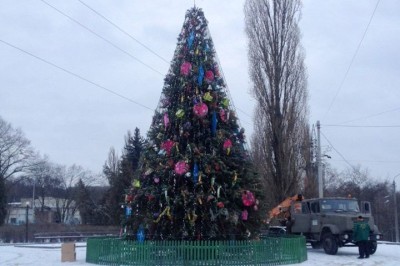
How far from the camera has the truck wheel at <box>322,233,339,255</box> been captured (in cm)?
2408

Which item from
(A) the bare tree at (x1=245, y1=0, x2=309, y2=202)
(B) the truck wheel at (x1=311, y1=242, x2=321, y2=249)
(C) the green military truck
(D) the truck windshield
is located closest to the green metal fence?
(C) the green military truck

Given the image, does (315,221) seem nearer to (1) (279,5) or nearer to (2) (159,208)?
(2) (159,208)

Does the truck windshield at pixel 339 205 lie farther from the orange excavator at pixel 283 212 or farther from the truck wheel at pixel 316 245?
the orange excavator at pixel 283 212

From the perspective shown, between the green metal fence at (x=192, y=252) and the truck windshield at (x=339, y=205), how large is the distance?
546 centimetres

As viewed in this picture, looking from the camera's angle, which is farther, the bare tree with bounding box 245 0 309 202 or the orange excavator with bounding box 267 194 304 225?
the bare tree with bounding box 245 0 309 202

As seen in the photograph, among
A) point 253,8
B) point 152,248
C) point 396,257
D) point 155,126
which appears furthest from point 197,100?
point 253,8

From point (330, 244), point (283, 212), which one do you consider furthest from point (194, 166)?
point (283, 212)

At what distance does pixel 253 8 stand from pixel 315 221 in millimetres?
15617

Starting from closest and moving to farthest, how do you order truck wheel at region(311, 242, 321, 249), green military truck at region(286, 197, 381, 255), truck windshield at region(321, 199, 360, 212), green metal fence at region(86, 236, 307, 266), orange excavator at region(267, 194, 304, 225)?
green metal fence at region(86, 236, 307, 266)
green military truck at region(286, 197, 381, 255)
truck windshield at region(321, 199, 360, 212)
truck wheel at region(311, 242, 321, 249)
orange excavator at region(267, 194, 304, 225)

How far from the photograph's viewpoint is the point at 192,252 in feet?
61.1

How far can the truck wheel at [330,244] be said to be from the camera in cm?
2408

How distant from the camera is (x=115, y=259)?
19531mm

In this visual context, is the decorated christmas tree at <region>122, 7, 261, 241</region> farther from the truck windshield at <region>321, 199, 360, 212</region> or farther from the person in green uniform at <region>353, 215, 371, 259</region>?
the truck windshield at <region>321, 199, 360, 212</region>

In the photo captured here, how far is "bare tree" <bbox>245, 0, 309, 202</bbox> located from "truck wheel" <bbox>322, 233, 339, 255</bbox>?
11.0m
